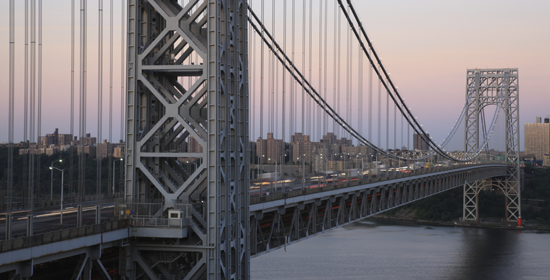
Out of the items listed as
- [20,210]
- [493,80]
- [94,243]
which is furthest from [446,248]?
[94,243]

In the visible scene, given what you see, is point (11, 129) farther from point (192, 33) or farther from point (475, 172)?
point (475, 172)

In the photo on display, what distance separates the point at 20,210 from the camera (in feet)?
63.3

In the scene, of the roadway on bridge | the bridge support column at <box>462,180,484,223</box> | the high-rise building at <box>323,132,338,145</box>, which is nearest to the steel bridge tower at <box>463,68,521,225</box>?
the bridge support column at <box>462,180,484,223</box>

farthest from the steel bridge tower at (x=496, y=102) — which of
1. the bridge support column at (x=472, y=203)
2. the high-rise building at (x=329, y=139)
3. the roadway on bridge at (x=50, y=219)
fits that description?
the roadway on bridge at (x=50, y=219)

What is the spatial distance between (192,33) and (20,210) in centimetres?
940

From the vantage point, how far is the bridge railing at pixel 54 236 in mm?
10328

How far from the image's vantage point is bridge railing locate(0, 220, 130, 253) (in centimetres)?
1033

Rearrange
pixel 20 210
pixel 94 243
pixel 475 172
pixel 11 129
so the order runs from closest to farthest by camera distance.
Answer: pixel 94 243 → pixel 11 129 → pixel 20 210 → pixel 475 172

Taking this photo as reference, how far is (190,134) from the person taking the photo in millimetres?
14633

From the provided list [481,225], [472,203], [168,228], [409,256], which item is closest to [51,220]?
[168,228]

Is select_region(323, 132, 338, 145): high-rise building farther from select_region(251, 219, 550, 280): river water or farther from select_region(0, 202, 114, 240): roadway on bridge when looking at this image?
select_region(0, 202, 114, 240): roadway on bridge

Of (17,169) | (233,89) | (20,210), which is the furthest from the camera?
(17,169)

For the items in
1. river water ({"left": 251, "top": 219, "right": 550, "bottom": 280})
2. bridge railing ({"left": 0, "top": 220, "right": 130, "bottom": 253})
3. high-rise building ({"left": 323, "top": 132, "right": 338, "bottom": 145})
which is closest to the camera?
bridge railing ({"left": 0, "top": 220, "right": 130, "bottom": 253})

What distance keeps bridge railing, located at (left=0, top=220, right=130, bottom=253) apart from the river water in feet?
95.0
